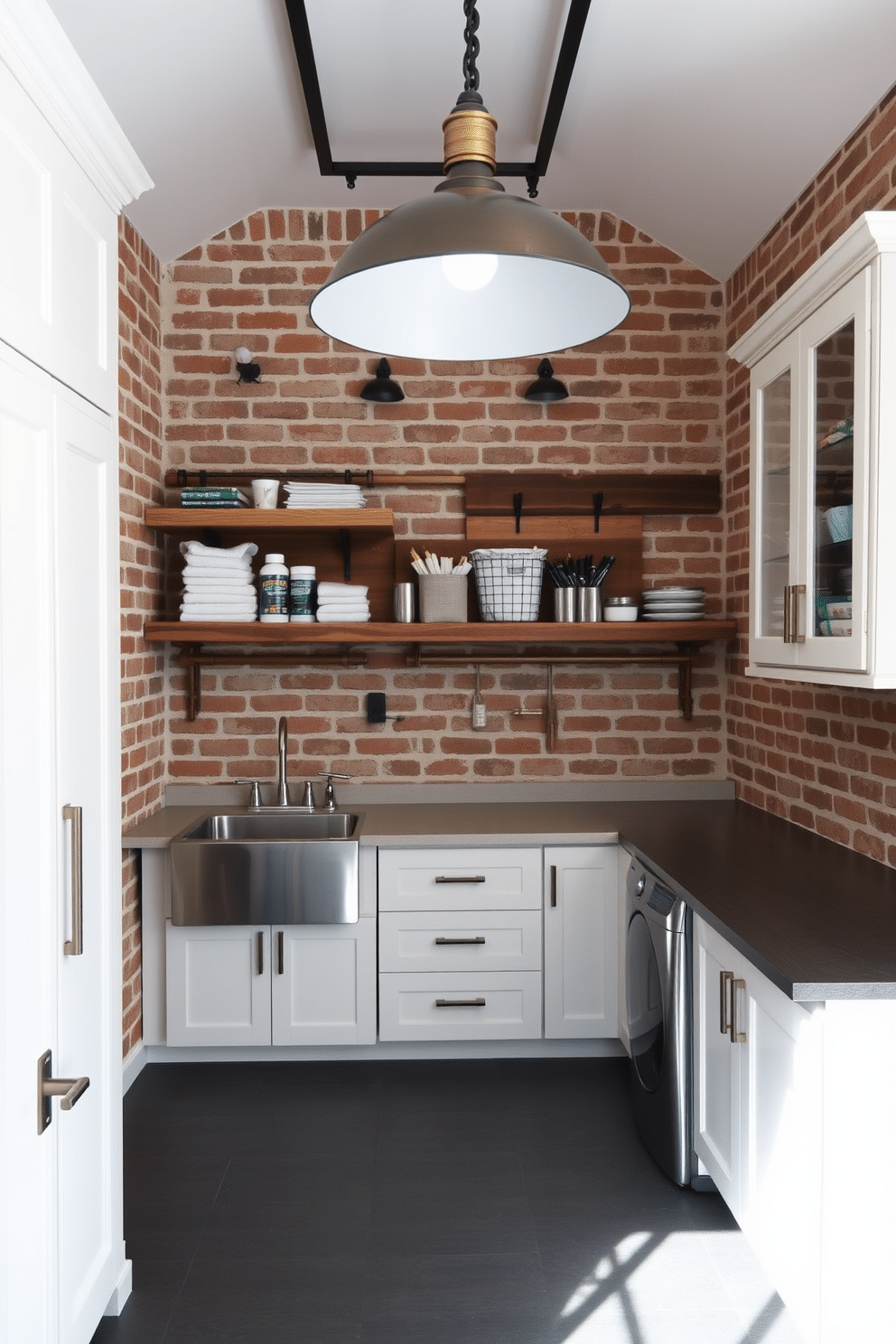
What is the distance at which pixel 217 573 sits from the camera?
3.34 m

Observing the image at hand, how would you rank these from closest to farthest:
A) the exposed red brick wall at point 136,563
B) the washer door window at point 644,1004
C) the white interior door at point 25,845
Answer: the white interior door at point 25,845 → the washer door window at point 644,1004 → the exposed red brick wall at point 136,563

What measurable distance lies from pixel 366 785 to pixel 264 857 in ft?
2.16

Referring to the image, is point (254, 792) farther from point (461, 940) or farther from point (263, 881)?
point (461, 940)

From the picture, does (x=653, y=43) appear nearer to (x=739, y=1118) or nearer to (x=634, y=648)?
(x=634, y=648)

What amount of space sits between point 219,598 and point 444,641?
771 mm

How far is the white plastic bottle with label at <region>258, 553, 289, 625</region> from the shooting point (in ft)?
11.0

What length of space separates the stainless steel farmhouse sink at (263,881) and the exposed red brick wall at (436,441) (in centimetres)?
63

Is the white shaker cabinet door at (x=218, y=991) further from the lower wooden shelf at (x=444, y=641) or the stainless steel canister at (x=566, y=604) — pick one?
the stainless steel canister at (x=566, y=604)

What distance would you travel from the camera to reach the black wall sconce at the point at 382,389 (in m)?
3.43

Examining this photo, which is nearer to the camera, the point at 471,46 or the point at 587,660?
the point at 471,46

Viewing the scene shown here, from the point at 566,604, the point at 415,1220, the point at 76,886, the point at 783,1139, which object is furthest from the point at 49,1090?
the point at 566,604

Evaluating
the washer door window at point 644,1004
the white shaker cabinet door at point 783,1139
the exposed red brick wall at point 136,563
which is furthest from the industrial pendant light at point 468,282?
the exposed red brick wall at point 136,563

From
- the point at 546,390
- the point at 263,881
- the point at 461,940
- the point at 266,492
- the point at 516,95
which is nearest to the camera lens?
the point at 516,95

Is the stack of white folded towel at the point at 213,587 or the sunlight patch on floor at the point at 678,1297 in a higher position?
the stack of white folded towel at the point at 213,587
